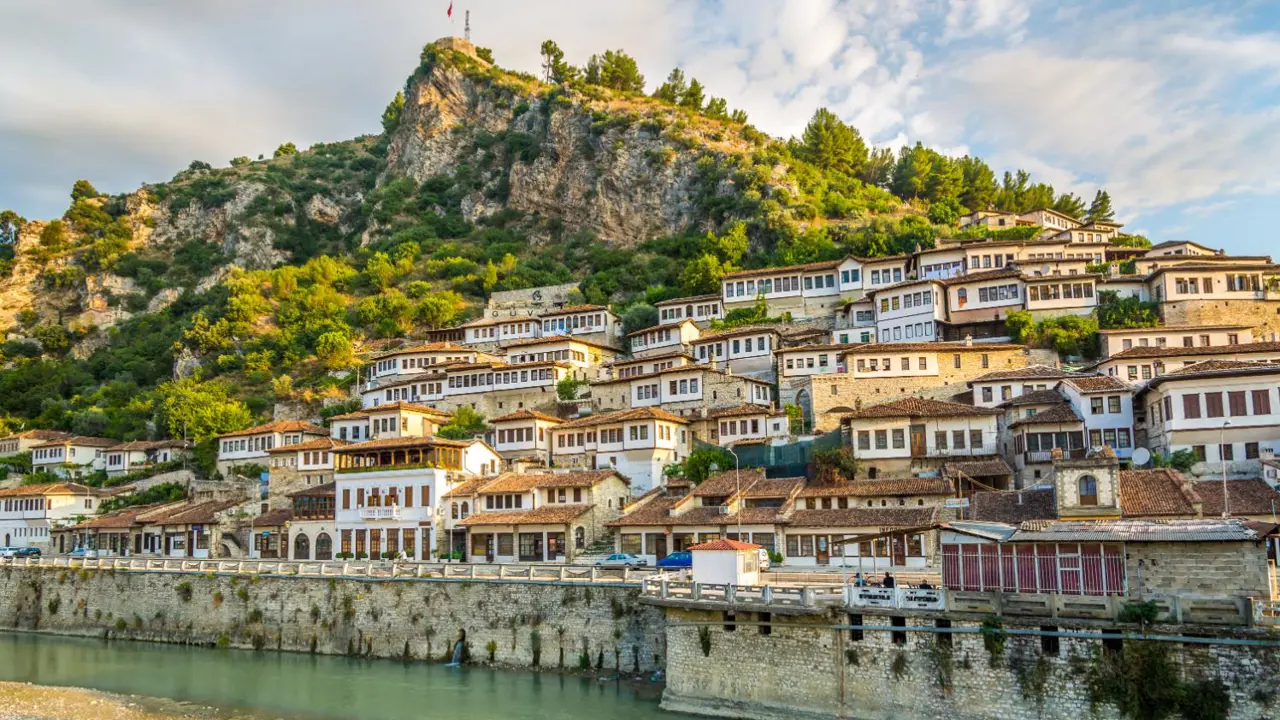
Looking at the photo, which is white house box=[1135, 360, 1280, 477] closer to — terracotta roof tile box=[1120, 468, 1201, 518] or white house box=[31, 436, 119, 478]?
terracotta roof tile box=[1120, 468, 1201, 518]

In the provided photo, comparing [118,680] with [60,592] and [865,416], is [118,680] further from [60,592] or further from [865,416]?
[865,416]

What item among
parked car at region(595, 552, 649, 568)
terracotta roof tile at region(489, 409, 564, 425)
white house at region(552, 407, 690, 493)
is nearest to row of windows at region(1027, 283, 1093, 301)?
white house at region(552, 407, 690, 493)

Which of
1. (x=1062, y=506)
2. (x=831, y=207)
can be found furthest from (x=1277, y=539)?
(x=831, y=207)

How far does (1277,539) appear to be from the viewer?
27297 millimetres

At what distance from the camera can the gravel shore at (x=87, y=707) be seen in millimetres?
28469

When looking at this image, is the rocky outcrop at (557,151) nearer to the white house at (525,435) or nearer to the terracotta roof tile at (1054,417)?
the white house at (525,435)

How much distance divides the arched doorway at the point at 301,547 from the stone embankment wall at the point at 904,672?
29.7 m

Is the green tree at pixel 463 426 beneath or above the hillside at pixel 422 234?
beneath

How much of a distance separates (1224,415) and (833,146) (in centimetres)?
7519

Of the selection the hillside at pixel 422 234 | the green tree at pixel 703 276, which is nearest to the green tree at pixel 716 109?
the hillside at pixel 422 234

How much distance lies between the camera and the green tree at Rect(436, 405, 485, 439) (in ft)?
189

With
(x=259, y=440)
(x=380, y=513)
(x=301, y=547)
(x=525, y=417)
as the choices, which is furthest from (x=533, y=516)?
(x=259, y=440)

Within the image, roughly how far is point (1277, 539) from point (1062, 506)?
→ 6.48m

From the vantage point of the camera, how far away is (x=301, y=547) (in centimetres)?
4953
